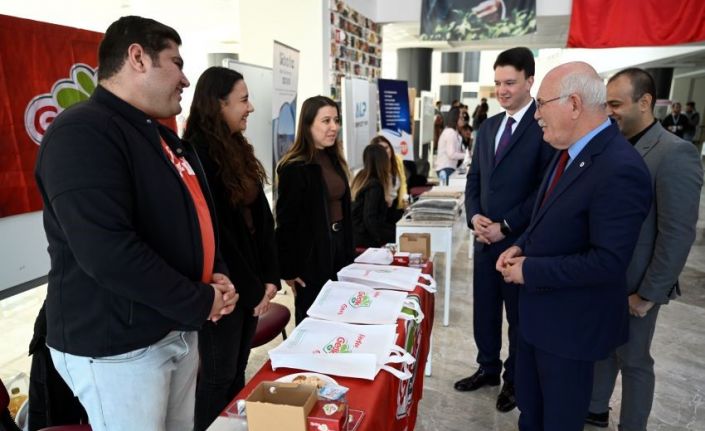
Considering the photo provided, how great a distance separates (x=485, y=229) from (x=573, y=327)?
2.45ft

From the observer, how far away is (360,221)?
135 inches

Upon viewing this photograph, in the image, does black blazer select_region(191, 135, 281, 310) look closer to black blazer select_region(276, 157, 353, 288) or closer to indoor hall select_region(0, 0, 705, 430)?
black blazer select_region(276, 157, 353, 288)

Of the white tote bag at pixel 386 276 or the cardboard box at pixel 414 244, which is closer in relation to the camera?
the white tote bag at pixel 386 276

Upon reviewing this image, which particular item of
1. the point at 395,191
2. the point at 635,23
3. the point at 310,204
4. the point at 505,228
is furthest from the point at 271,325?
the point at 635,23

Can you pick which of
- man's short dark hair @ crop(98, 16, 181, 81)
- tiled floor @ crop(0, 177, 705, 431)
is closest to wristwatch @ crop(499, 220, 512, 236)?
tiled floor @ crop(0, 177, 705, 431)

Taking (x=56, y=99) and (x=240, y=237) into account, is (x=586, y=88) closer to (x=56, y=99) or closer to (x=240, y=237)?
(x=240, y=237)

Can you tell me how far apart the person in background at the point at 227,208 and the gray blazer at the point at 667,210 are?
1.42m

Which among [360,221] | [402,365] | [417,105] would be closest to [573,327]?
[402,365]

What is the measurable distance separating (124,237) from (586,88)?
1.30 metres

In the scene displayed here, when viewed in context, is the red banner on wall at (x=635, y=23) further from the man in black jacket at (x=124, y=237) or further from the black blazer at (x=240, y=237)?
the man in black jacket at (x=124, y=237)

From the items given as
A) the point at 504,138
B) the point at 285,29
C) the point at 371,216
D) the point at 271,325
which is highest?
the point at 285,29

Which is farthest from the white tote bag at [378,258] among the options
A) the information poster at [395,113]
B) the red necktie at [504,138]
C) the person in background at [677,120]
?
the person in background at [677,120]

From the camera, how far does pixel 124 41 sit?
1.01m

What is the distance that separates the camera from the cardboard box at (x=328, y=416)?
92cm
